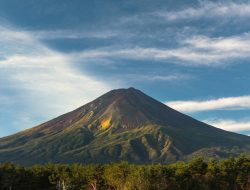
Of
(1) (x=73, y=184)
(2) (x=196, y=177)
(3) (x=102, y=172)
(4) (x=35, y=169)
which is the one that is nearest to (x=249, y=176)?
(2) (x=196, y=177)

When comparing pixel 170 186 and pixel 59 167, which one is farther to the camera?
pixel 59 167

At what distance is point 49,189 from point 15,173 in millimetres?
8167

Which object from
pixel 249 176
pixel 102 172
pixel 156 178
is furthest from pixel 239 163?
pixel 102 172

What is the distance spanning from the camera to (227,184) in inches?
3907

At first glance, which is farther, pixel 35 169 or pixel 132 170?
pixel 35 169

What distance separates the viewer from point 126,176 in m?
95.5

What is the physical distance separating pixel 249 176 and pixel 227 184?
5216 millimetres

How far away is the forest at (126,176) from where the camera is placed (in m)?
95.2

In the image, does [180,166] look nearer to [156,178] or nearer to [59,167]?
[156,178]

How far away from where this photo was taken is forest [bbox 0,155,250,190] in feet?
312

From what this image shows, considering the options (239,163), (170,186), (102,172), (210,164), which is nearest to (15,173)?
(102,172)

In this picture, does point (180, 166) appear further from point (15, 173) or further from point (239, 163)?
point (15, 173)

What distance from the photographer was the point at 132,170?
313 ft

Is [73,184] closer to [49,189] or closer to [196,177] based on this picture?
[49,189]
